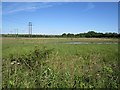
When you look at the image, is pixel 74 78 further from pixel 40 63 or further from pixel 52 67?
pixel 40 63

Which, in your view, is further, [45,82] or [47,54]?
[47,54]

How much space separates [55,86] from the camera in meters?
5.83

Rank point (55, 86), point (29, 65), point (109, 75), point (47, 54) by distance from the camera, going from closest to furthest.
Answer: point (55, 86), point (109, 75), point (29, 65), point (47, 54)

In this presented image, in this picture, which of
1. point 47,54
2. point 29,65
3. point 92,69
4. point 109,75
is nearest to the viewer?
point 109,75

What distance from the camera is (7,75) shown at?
21.2 feet

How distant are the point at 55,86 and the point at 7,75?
162cm

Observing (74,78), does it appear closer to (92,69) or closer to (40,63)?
(92,69)

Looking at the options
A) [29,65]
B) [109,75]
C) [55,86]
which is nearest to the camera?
[55,86]

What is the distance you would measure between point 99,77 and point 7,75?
9.00ft

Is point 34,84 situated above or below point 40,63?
below

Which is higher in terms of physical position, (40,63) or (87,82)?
(40,63)

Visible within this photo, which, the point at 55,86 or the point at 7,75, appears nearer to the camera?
the point at 55,86

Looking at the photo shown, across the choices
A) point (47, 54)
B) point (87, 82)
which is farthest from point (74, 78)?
point (47, 54)

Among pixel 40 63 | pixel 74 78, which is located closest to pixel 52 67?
pixel 40 63
